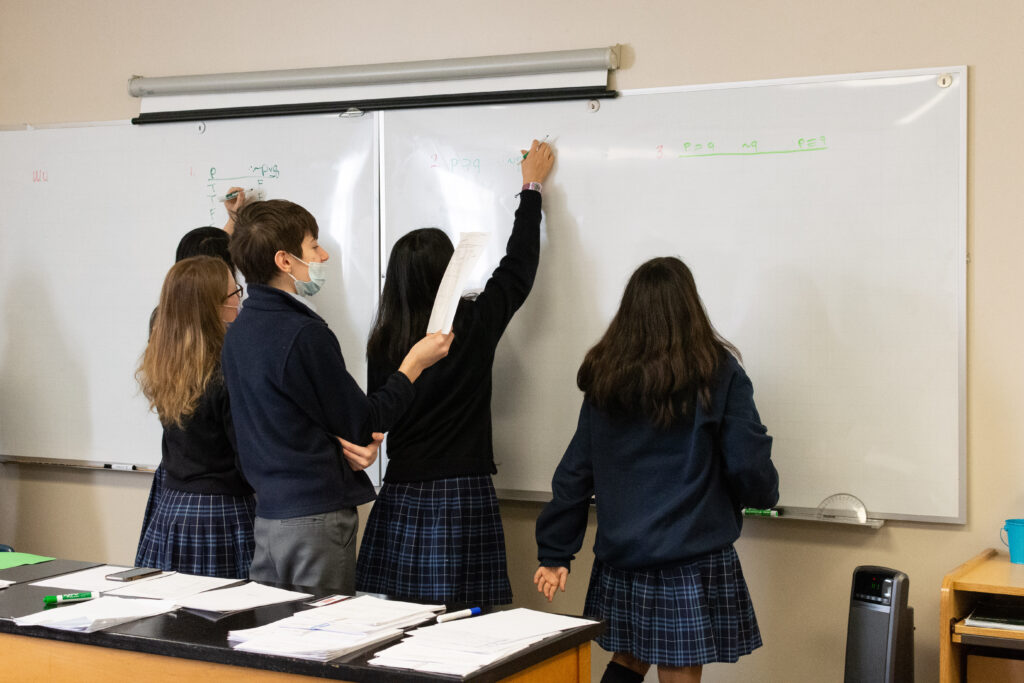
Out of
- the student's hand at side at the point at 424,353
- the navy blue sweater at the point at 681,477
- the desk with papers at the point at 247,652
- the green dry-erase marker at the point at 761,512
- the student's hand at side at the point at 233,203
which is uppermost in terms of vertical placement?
the student's hand at side at the point at 233,203

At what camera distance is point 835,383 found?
2.62m

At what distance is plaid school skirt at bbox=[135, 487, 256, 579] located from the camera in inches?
98.9

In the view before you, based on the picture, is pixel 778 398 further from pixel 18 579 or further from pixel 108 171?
pixel 108 171

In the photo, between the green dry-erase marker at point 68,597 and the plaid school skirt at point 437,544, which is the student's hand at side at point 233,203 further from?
the green dry-erase marker at point 68,597

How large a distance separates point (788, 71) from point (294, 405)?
162 centimetres

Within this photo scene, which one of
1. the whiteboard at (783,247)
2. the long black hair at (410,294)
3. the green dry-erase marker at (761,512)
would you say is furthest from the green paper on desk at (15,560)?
the green dry-erase marker at (761,512)

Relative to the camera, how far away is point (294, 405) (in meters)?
2.06

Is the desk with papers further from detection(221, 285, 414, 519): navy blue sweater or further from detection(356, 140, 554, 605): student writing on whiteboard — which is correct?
detection(356, 140, 554, 605): student writing on whiteboard

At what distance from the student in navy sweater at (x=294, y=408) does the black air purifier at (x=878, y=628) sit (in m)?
1.18

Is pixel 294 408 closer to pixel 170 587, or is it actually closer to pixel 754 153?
pixel 170 587

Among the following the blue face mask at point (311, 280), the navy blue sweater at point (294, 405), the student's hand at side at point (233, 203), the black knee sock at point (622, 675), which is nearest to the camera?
the navy blue sweater at point (294, 405)

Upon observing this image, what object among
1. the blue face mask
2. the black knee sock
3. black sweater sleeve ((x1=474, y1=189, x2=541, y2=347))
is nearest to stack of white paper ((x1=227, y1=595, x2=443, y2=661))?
the blue face mask

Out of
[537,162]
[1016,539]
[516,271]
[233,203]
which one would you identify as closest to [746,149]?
[537,162]

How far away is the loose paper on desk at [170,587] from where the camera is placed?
1.78 metres
